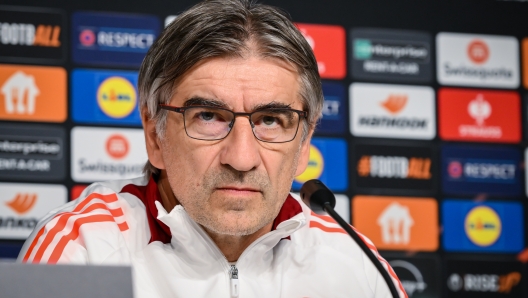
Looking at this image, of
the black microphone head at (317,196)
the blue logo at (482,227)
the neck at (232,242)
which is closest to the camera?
the black microphone head at (317,196)

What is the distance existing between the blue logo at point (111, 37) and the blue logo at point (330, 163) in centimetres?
73

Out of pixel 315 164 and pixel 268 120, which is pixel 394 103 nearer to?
pixel 315 164

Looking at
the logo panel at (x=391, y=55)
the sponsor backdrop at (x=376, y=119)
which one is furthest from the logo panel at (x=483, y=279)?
the logo panel at (x=391, y=55)

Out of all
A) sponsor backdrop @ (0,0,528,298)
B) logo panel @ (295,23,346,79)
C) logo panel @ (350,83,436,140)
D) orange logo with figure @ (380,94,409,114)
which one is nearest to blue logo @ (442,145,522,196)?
sponsor backdrop @ (0,0,528,298)

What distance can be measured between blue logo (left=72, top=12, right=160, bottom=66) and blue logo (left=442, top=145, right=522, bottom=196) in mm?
1240

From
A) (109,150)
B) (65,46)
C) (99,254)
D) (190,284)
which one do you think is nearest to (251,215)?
(190,284)

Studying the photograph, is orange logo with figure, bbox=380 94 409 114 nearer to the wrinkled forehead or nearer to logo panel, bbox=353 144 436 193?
logo panel, bbox=353 144 436 193

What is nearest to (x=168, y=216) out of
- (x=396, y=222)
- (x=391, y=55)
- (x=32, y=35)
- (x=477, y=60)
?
(x=32, y=35)

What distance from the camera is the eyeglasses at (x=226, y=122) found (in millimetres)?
1555

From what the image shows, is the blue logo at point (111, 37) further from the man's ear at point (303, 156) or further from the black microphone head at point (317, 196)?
the black microphone head at point (317, 196)

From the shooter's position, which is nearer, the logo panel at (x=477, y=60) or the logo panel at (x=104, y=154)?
the logo panel at (x=104, y=154)

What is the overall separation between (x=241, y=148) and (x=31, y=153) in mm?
1342

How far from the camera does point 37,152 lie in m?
2.63

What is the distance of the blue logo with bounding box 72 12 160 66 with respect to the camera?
2717 mm
